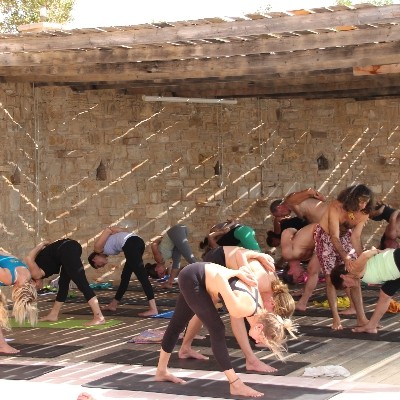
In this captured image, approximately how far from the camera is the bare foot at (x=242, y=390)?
5480mm

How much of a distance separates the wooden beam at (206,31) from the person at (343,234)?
134 centimetres

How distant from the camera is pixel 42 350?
7.18 m

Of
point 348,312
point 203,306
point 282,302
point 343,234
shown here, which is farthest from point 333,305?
point 203,306

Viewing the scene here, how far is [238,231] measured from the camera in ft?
30.4

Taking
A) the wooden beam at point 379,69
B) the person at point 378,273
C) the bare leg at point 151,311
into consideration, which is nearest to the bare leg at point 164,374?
the person at point 378,273

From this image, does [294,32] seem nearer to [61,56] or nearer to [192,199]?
[61,56]

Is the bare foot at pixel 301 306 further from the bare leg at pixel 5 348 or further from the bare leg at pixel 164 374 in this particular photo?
the bare leg at pixel 164 374

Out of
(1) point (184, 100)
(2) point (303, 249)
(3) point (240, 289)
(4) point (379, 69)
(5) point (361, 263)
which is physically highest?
(4) point (379, 69)

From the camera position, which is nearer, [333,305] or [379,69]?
[333,305]

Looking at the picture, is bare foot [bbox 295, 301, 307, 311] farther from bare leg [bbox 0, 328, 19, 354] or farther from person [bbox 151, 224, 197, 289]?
bare leg [bbox 0, 328, 19, 354]

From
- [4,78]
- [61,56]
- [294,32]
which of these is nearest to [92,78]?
[4,78]

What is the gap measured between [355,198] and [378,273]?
72 cm

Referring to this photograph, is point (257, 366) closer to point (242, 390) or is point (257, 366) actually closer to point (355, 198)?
point (242, 390)

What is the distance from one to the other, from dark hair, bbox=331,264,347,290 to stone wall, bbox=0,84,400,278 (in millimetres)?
3807
